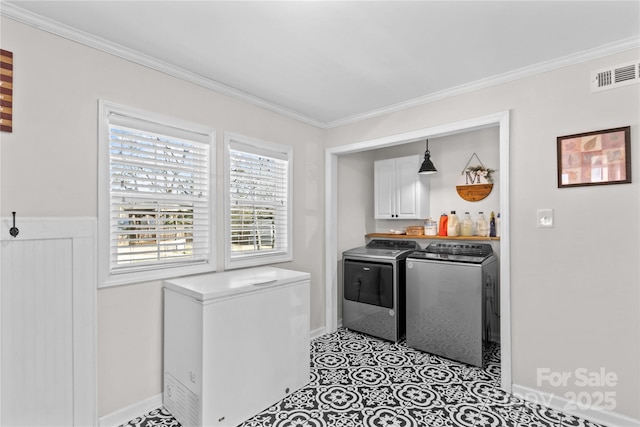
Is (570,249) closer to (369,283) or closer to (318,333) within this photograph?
(369,283)

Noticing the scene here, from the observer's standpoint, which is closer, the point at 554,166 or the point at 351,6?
the point at 351,6

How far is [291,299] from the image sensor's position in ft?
8.05

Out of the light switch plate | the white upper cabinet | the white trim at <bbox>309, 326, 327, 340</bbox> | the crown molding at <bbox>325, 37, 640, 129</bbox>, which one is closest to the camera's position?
the crown molding at <bbox>325, 37, 640, 129</bbox>

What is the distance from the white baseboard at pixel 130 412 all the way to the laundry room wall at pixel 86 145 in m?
0.02

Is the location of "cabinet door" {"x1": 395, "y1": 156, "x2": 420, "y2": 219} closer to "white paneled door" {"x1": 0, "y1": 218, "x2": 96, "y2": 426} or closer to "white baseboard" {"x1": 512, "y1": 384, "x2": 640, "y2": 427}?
"white baseboard" {"x1": 512, "y1": 384, "x2": 640, "y2": 427}

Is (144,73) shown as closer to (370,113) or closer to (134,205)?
(134,205)

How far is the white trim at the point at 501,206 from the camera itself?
248cm

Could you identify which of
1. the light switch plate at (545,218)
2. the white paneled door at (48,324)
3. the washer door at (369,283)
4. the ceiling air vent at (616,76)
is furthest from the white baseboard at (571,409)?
the white paneled door at (48,324)

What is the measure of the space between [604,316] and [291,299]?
7.00 feet

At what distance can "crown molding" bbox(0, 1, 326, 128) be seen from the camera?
68.4 inches

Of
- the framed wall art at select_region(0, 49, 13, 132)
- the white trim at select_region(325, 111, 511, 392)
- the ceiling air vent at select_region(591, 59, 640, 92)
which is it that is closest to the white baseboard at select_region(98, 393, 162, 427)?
the framed wall art at select_region(0, 49, 13, 132)

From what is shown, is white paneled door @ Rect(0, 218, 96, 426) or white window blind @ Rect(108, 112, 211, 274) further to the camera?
white window blind @ Rect(108, 112, 211, 274)

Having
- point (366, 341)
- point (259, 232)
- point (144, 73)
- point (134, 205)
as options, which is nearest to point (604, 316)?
point (366, 341)

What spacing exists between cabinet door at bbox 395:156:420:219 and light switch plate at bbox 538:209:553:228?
60.8 inches
